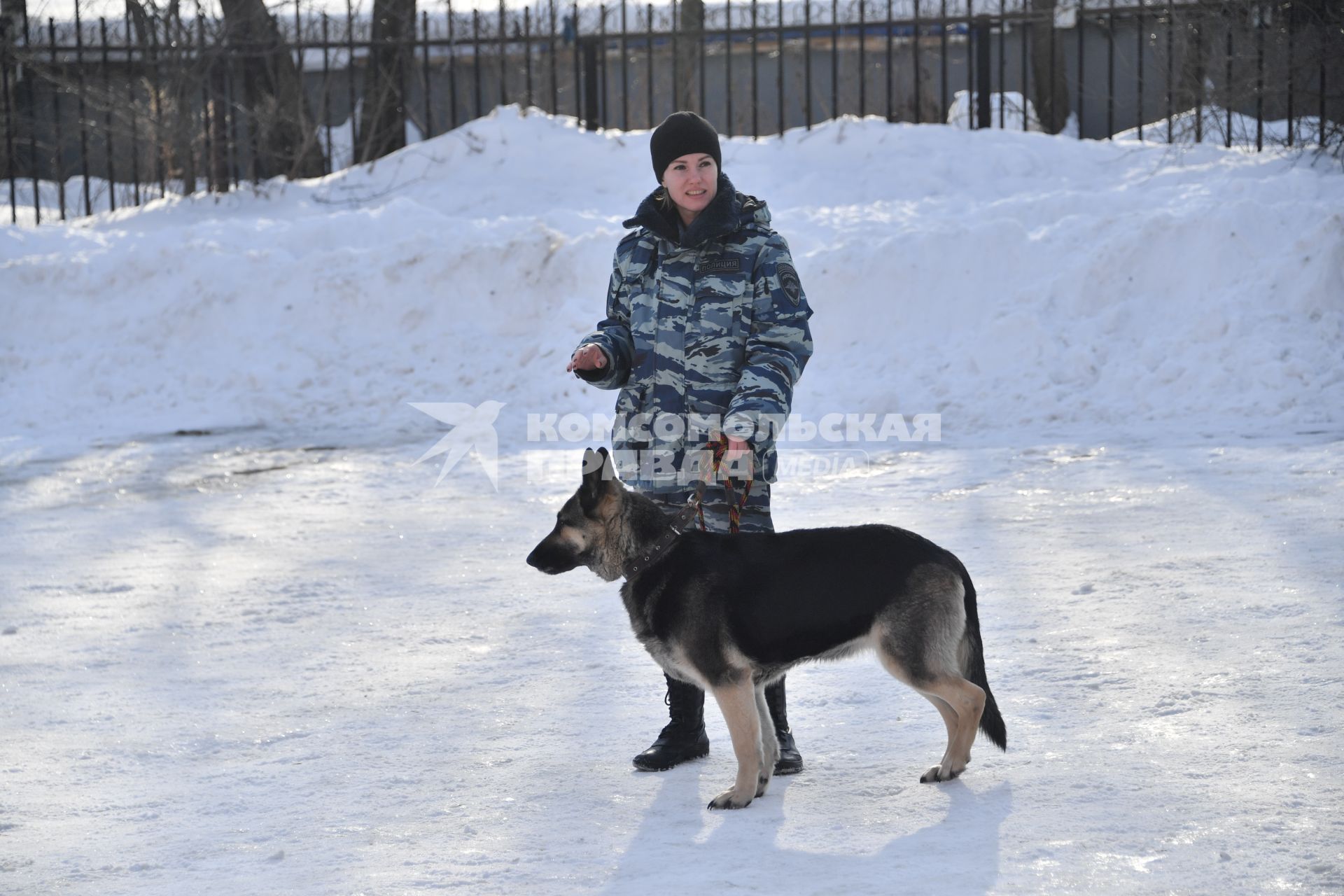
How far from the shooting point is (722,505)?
14.2 ft

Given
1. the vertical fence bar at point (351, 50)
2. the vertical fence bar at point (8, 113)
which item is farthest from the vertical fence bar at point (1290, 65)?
the vertical fence bar at point (8, 113)

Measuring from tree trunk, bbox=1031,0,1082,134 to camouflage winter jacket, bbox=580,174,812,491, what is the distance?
1183 cm

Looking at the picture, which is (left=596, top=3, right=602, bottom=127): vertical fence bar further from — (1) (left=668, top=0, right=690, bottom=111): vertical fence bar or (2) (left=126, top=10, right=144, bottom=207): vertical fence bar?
(2) (left=126, top=10, right=144, bottom=207): vertical fence bar

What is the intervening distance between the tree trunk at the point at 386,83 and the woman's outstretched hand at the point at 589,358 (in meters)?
12.4

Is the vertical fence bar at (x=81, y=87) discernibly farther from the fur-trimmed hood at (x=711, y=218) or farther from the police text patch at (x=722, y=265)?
the police text patch at (x=722, y=265)

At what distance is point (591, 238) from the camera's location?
42.8 ft

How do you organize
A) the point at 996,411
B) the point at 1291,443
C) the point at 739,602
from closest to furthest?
the point at 739,602, the point at 1291,443, the point at 996,411

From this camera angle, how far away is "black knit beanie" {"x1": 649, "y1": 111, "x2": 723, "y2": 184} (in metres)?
4.29

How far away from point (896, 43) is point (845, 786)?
21705mm

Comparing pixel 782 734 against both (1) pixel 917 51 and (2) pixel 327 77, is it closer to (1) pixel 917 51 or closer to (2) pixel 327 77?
(1) pixel 917 51

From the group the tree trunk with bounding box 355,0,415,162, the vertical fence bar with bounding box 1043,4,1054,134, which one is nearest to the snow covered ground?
the tree trunk with bounding box 355,0,415,162

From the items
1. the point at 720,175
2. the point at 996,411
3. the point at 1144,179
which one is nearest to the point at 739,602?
the point at 720,175

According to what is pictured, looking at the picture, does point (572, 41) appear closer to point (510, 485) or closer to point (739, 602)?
point (510, 485)

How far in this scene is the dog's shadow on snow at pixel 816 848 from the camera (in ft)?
10.9
